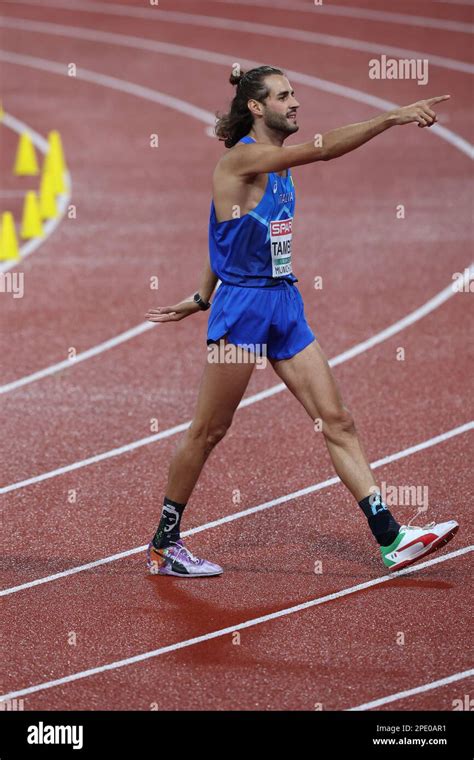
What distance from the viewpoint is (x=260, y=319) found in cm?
685

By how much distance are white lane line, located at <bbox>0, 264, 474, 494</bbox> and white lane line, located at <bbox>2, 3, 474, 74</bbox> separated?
11316 millimetres

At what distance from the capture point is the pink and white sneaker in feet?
23.6

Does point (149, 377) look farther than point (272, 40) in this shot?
No

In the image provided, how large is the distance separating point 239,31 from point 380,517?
20.8 metres

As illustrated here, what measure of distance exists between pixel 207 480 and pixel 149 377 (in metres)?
2.13

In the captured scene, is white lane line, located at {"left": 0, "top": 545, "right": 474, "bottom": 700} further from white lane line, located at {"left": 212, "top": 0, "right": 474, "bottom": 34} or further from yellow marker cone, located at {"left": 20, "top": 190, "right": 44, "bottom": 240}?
white lane line, located at {"left": 212, "top": 0, "right": 474, "bottom": 34}

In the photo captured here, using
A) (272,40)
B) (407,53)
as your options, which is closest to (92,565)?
(407,53)

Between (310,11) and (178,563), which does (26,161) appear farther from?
(310,11)

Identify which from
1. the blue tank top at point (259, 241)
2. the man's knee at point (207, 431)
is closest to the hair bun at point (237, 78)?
the blue tank top at point (259, 241)

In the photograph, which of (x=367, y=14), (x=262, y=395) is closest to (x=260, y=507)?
(x=262, y=395)
